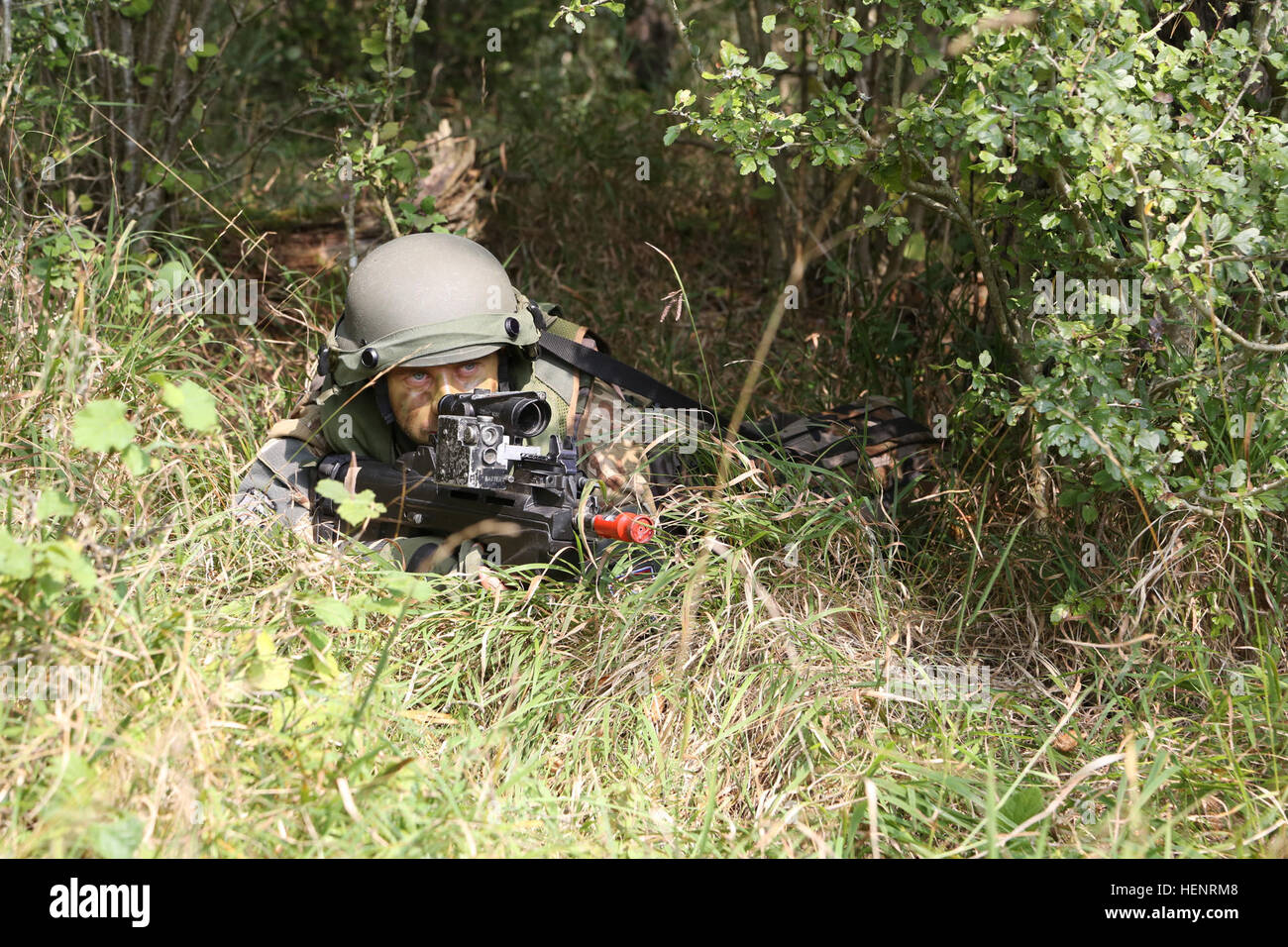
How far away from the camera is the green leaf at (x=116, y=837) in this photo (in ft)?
6.22

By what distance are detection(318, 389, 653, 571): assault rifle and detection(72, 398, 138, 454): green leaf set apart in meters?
0.95

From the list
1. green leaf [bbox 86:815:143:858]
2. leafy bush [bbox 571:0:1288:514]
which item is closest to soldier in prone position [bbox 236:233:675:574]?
leafy bush [bbox 571:0:1288:514]

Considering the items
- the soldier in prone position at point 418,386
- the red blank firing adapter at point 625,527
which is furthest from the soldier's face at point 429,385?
the red blank firing adapter at point 625,527

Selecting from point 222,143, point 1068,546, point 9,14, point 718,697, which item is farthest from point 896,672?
point 222,143

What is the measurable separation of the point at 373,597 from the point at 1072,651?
1.82m

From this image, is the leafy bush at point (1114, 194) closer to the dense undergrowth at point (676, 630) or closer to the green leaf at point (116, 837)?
the dense undergrowth at point (676, 630)

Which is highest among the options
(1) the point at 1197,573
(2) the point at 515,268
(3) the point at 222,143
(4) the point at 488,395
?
(3) the point at 222,143

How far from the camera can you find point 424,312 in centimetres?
331

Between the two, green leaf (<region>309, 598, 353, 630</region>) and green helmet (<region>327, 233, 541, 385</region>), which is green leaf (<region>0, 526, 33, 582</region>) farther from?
green helmet (<region>327, 233, 541, 385</region>)

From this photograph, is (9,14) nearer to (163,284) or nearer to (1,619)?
(163,284)

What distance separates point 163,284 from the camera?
3676 mm

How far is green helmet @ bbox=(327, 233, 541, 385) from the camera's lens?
10.6 feet

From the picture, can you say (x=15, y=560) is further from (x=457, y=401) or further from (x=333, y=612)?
(x=457, y=401)

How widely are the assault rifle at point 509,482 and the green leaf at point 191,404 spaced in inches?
34.4
